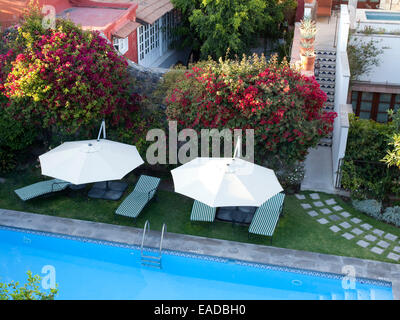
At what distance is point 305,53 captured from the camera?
19.3 metres

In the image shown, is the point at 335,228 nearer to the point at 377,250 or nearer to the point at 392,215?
the point at 377,250

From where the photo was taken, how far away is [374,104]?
22.8 metres

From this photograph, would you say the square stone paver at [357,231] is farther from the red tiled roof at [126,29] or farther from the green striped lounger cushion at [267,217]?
the red tiled roof at [126,29]

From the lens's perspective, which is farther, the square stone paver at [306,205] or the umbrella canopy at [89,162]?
the square stone paver at [306,205]

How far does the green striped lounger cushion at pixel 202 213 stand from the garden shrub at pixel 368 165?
14.7 ft

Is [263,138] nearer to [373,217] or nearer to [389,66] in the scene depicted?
[373,217]

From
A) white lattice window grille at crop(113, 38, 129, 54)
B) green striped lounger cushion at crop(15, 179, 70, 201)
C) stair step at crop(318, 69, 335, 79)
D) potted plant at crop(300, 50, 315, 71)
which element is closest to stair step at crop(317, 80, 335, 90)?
stair step at crop(318, 69, 335, 79)

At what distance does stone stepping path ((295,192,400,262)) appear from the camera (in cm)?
1472

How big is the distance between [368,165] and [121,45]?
11.2 m

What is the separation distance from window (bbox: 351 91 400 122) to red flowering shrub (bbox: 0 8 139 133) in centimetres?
1076

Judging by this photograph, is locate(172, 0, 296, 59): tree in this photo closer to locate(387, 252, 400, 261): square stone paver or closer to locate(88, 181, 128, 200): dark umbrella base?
locate(88, 181, 128, 200): dark umbrella base

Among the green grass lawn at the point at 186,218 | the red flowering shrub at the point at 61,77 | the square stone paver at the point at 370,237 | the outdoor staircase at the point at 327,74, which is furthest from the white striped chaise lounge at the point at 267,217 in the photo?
the red flowering shrub at the point at 61,77

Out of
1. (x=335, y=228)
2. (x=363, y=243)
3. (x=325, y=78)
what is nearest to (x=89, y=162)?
(x=335, y=228)

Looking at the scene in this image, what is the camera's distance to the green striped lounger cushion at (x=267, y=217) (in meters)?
14.9
